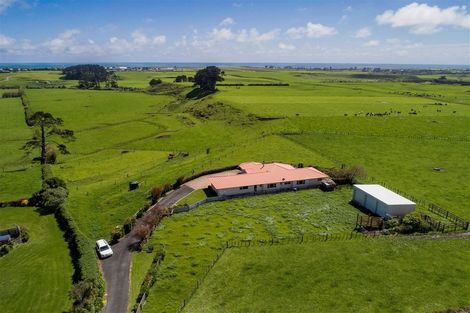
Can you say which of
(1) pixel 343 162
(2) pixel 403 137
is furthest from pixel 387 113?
(1) pixel 343 162

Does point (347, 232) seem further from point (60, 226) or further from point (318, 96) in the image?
point (318, 96)

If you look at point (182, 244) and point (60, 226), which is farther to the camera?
point (60, 226)

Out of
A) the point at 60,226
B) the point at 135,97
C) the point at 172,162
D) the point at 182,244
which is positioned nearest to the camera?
the point at 182,244

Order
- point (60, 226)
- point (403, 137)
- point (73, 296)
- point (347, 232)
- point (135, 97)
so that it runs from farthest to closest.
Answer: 1. point (135, 97)
2. point (403, 137)
3. point (60, 226)
4. point (347, 232)
5. point (73, 296)

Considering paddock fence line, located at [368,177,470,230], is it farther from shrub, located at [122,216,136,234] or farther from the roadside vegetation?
shrub, located at [122,216,136,234]

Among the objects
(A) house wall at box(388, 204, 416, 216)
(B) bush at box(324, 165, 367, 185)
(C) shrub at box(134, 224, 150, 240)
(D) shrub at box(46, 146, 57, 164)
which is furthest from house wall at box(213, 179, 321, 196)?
(D) shrub at box(46, 146, 57, 164)

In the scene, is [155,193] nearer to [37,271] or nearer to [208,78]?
[37,271]

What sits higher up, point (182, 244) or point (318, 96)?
point (318, 96)

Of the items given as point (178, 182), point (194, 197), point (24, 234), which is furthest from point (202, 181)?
point (24, 234)
